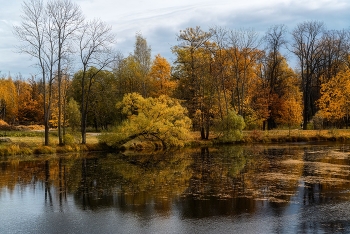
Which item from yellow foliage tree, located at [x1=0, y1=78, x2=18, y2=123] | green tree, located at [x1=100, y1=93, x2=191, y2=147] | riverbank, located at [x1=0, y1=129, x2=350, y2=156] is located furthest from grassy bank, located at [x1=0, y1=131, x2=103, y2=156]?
yellow foliage tree, located at [x1=0, y1=78, x2=18, y2=123]

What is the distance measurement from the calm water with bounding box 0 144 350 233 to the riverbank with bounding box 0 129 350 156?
5.30 m

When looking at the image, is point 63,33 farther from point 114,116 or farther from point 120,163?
point 114,116

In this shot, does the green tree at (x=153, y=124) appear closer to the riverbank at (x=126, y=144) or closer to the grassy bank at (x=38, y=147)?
the riverbank at (x=126, y=144)

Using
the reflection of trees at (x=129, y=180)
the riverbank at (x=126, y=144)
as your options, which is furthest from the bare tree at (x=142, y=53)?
the reflection of trees at (x=129, y=180)

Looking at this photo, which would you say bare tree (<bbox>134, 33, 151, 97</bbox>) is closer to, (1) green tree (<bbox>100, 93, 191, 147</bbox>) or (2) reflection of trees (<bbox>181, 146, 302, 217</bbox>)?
(1) green tree (<bbox>100, 93, 191, 147</bbox>)

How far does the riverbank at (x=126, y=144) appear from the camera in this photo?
30703mm

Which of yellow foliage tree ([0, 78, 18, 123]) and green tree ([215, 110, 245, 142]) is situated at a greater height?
yellow foliage tree ([0, 78, 18, 123])

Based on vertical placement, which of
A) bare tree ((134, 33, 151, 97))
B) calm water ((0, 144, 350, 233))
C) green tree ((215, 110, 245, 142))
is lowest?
calm water ((0, 144, 350, 233))

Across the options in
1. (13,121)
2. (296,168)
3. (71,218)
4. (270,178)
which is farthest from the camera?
(13,121)

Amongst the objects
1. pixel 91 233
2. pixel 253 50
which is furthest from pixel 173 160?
pixel 253 50

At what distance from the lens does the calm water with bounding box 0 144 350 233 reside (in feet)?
36.9

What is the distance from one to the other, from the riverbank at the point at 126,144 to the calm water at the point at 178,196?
17.4 feet

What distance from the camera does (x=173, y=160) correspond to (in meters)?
27.0

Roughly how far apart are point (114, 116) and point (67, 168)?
1120 inches
